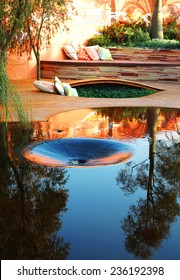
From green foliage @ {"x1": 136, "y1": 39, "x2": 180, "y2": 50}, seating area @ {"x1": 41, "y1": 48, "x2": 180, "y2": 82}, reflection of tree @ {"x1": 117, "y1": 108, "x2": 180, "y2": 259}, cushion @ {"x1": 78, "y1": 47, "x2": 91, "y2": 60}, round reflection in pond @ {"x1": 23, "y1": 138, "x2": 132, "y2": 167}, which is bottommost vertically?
reflection of tree @ {"x1": 117, "y1": 108, "x2": 180, "y2": 259}

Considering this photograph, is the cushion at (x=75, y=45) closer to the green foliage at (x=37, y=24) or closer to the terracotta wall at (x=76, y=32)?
the terracotta wall at (x=76, y=32)

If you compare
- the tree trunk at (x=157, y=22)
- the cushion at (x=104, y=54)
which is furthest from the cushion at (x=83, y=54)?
the tree trunk at (x=157, y=22)

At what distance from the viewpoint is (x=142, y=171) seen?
157 inches

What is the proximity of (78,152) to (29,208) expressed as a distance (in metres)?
1.48

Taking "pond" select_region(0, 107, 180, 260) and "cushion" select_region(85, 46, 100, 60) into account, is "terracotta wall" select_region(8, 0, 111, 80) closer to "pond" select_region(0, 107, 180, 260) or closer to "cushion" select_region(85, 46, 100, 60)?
"cushion" select_region(85, 46, 100, 60)

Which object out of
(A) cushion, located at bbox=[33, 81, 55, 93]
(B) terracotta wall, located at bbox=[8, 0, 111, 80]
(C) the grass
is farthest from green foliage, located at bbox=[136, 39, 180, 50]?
(A) cushion, located at bbox=[33, 81, 55, 93]

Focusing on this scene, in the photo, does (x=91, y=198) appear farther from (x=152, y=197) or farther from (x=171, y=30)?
(x=171, y=30)

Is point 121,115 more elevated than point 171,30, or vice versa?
point 171,30

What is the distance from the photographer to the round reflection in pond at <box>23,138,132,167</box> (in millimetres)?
4254

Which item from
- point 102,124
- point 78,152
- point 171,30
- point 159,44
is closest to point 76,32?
point 159,44

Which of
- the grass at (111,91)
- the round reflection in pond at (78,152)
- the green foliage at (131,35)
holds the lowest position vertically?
the round reflection in pond at (78,152)

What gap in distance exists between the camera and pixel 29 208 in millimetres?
3156

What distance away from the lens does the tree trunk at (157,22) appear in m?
13.8

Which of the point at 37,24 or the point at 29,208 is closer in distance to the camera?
the point at 29,208
